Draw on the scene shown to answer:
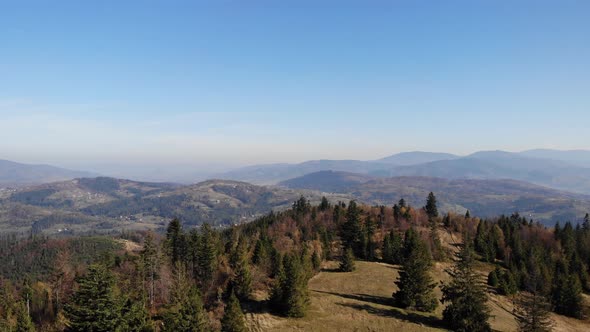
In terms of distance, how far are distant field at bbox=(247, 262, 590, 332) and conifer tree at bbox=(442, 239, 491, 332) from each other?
2.94m

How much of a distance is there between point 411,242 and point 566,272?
38.9 metres

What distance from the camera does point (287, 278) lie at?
56.1m

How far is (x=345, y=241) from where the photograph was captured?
101 meters

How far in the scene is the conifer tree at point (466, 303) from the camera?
46875 millimetres

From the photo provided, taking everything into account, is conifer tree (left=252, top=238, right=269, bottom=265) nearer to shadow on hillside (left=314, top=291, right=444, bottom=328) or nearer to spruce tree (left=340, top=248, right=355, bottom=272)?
spruce tree (left=340, top=248, right=355, bottom=272)

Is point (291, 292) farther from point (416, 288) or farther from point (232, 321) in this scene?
point (416, 288)

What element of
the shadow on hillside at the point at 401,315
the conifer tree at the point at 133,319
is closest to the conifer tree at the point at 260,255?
the shadow on hillside at the point at 401,315

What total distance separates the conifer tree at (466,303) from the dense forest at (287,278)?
5.3 inches

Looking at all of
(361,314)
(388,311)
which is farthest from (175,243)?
(388,311)

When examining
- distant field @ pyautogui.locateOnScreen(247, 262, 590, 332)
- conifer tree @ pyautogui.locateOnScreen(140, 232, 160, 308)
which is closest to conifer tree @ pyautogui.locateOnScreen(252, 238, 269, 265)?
distant field @ pyautogui.locateOnScreen(247, 262, 590, 332)

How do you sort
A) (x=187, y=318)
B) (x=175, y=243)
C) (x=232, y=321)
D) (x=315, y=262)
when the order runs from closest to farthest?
(x=187, y=318), (x=232, y=321), (x=315, y=262), (x=175, y=243)

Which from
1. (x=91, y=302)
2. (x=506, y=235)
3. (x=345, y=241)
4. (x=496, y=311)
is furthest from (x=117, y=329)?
(x=506, y=235)

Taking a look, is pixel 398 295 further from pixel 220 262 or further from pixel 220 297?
pixel 220 262

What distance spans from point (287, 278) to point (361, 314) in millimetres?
12624
